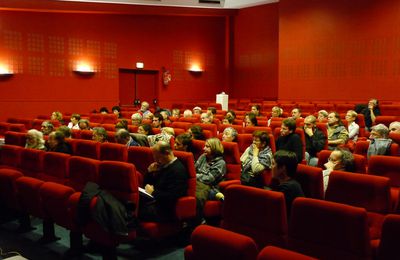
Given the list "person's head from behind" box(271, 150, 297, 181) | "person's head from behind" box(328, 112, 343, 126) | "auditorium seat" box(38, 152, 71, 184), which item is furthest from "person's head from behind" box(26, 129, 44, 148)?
"person's head from behind" box(328, 112, 343, 126)

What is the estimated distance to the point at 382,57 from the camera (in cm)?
1119

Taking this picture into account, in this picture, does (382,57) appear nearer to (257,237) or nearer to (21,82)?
(21,82)

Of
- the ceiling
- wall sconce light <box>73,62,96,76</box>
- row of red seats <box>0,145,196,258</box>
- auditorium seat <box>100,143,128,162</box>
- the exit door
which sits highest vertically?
the ceiling

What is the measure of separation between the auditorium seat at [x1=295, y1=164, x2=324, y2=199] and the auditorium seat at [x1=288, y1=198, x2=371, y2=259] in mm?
781

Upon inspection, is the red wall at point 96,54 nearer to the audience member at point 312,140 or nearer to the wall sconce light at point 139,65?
the wall sconce light at point 139,65

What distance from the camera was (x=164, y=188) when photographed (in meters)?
3.31

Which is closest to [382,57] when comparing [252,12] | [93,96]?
[252,12]

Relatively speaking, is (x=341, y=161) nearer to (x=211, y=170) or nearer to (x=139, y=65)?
(x=211, y=170)

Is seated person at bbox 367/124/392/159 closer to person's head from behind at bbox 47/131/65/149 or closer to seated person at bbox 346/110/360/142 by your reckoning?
seated person at bbox 346/110/360/142

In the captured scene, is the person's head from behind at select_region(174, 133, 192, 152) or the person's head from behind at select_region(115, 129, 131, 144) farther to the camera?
the person's head from behind at select_region(115, 129, 131, 144)

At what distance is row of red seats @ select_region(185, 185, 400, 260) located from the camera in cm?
179

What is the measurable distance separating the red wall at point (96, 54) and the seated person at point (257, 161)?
8.71 meters

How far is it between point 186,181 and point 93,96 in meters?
9.66

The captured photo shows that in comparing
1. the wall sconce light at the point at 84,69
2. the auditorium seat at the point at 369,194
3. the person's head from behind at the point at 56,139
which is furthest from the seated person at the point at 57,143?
the wall sconce light at the point at 84,69
